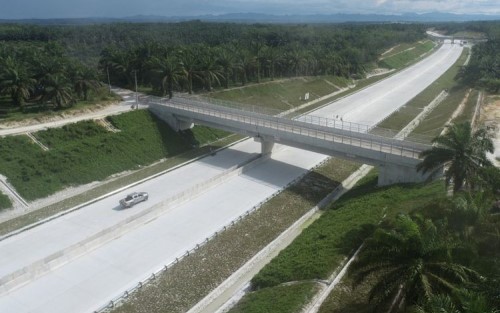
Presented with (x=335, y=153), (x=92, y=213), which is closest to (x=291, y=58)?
(x=335, y=153)

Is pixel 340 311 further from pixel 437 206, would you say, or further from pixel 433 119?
pixel 433 119

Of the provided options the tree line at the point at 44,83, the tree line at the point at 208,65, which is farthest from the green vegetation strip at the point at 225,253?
the tree line at the point at 44,83

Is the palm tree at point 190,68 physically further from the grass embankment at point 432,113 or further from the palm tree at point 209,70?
the grass embankment at point 432,113

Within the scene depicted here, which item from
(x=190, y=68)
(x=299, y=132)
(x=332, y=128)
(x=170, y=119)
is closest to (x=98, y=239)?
(x=299, y=132)

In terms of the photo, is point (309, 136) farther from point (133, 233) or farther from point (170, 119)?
point (170, 119)

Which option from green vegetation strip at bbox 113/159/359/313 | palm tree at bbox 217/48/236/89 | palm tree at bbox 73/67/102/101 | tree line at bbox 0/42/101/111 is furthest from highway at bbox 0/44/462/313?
palm tree at bbox 217/48/236/89

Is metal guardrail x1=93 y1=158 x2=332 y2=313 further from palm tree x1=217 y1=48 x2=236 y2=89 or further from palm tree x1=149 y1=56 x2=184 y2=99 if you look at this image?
palm tree x1=217 y1=48 x2=236 y2=89

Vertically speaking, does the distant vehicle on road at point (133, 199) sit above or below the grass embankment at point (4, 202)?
below
